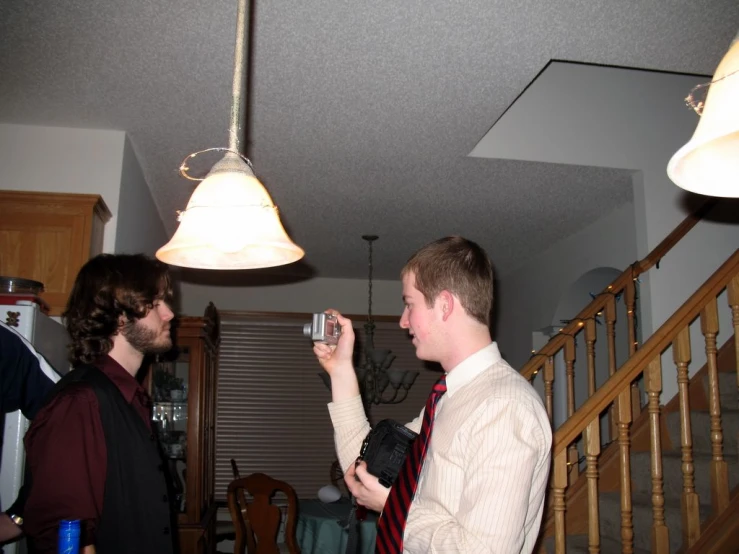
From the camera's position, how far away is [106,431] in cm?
158

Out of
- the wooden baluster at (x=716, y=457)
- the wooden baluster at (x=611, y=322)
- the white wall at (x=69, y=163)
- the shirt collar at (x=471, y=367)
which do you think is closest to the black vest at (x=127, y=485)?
the shirt collar at (x=471, y=367)

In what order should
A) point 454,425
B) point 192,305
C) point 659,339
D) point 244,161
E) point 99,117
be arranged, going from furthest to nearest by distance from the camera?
point 192,305
point 99,117
point 659,339
point 244,161
point 454,425

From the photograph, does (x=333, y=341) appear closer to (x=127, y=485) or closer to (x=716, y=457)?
(x=127, y=485)

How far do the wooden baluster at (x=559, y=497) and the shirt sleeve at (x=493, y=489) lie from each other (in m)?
1.29

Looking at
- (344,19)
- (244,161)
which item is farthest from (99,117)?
(244,161)

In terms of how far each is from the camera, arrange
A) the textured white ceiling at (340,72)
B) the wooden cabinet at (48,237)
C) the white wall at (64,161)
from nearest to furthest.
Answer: the textured white ceiling at (340,72)
the wooden cabinet at (48,237)
the white wall at (64,161)

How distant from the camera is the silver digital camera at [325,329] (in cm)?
161

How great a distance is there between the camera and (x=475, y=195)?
170 inches

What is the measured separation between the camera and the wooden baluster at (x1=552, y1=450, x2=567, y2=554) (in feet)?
7.86

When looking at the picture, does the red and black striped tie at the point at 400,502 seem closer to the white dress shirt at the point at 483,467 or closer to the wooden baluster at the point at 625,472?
the white dress shirt at the point at 483,467

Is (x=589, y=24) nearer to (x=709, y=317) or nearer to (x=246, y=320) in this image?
(x=709, y=317)

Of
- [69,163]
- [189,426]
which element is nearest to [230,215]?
[69,163]

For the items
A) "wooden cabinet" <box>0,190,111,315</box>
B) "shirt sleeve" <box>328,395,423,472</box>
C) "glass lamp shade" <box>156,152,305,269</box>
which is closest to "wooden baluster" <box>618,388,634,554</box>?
"shirt sleeve" <box>328,395,423,472</box>

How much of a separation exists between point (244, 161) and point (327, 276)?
5.50m
